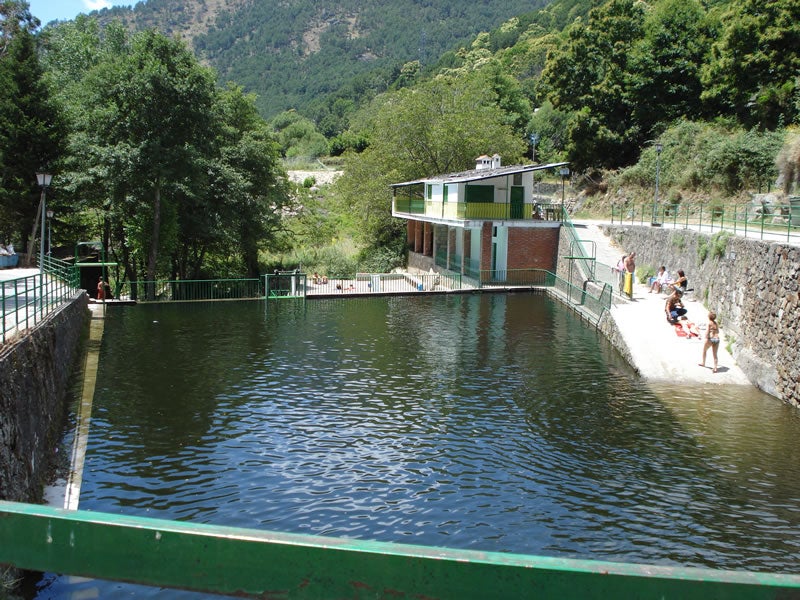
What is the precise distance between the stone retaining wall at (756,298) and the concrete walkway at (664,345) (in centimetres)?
44

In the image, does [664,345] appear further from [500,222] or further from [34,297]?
[500,222]

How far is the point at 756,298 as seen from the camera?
19688mm

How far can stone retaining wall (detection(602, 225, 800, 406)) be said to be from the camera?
17141 millimetres

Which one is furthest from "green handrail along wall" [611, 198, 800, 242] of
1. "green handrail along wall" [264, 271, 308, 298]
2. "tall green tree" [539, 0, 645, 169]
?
"green handrail along wall" [264, 271, 308, 298]

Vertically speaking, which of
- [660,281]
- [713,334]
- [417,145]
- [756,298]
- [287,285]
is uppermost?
[417,145]

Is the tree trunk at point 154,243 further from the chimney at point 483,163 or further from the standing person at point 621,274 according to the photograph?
the standing person at point 621,274

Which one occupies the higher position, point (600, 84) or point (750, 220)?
point (600, 84)

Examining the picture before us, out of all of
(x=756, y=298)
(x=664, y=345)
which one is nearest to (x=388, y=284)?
(x=664, y=345)

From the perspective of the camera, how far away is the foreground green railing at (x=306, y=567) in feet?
6.57

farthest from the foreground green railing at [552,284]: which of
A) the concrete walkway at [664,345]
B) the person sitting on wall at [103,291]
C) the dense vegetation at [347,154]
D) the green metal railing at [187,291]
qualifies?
the person sitting on wall at [103,291]

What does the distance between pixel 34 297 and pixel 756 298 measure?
1864cm

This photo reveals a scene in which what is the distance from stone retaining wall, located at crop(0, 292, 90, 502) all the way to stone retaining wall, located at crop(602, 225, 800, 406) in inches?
638

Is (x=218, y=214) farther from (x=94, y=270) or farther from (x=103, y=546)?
(x=103, y=546)

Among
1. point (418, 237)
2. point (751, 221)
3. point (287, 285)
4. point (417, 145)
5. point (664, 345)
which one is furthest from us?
point (418, 237)
